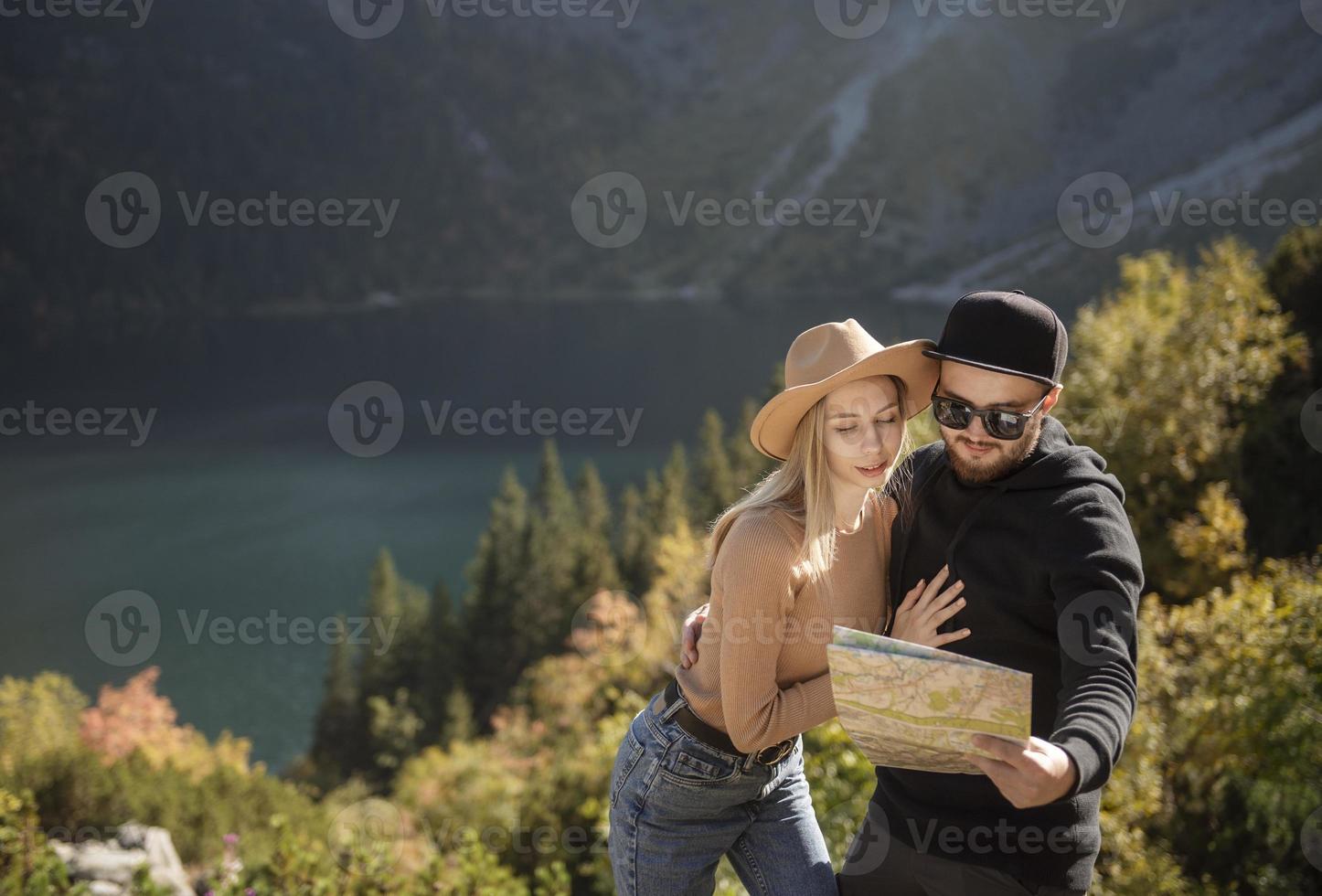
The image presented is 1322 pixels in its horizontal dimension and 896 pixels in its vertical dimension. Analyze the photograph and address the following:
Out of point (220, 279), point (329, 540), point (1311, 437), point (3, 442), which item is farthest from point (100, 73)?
point (1311, 437)

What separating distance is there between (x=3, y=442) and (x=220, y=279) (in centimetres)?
9055

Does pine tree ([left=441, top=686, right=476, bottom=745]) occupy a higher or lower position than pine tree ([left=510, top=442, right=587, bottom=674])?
lower

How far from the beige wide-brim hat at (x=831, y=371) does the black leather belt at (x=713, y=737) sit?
2.71 feet

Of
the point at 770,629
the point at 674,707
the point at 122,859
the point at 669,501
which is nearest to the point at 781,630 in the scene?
the point at 770,629

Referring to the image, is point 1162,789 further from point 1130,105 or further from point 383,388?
point 1130,105

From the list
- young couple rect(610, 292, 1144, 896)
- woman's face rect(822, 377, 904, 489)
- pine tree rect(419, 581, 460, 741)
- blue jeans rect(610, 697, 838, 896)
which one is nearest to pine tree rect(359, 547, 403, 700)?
pine tree rect(419, 581, 460, 741)

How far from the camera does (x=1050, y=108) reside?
194125 mm

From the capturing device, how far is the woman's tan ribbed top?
9.30 ft

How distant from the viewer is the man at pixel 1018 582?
247 cm

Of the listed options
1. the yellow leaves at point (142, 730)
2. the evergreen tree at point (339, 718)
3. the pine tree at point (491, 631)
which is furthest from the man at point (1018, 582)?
the evergreen tree at point (339, 718)

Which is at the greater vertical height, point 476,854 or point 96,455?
point 96,455

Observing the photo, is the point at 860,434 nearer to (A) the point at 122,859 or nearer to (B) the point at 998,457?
(B) the point at 998,457

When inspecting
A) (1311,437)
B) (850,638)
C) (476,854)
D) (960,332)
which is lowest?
(476,854)

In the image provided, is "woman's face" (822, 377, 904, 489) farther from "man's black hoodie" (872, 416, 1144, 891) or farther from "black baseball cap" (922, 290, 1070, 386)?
"black baseball cap" (922, 290, 1070, 386)
